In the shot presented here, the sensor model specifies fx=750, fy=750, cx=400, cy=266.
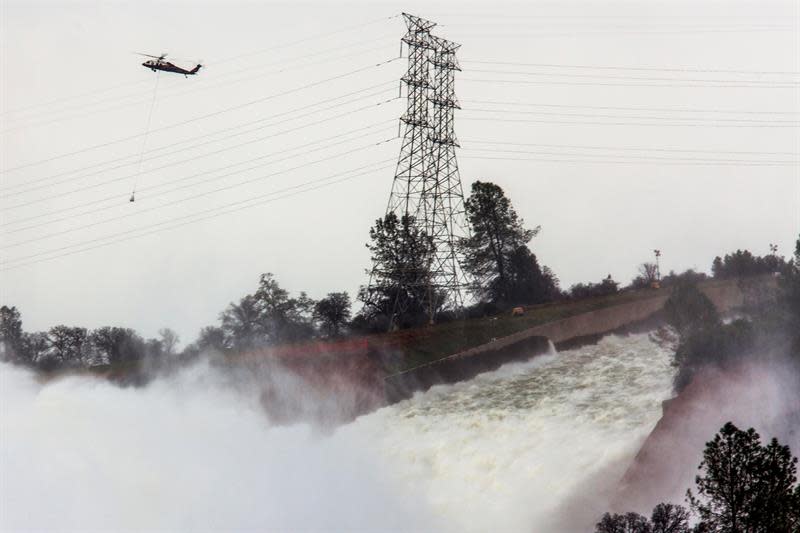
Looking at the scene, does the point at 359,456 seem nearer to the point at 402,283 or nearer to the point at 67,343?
the point at 402,283

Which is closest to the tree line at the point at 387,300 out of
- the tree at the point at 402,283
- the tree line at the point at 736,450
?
the tree at the point at 402,283

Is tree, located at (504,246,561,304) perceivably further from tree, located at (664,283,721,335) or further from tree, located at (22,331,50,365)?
tree, located at (22,331,50,365)

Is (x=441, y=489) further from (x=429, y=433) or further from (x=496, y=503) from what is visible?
(x=429, y=433)

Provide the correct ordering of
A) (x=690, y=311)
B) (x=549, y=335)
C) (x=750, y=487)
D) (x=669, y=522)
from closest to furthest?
(x=750, y=487), (x=669, y=522), (x=690, y=311), (x=549, y=335)

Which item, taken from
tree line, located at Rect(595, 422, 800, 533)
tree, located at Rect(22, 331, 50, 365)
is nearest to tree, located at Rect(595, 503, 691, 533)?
tree line, located at Rect(595, 422, 800, 533)

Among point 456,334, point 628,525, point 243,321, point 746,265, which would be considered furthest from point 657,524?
point 243,321
